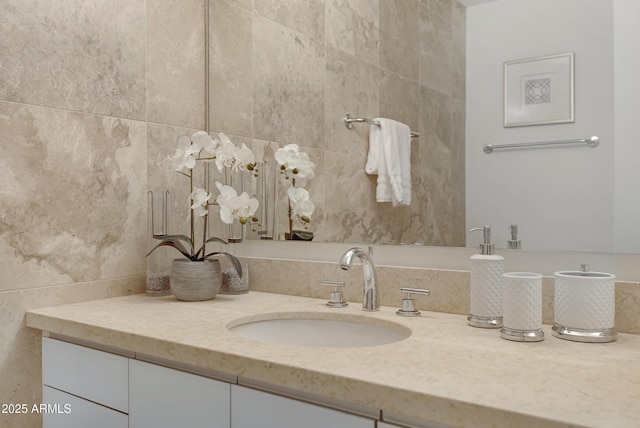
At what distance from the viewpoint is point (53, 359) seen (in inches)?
50.9

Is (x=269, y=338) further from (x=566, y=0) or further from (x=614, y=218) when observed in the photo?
(x=566, y=0)

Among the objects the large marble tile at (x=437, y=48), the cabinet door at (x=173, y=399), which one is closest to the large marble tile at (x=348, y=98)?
the large marble tile at (x=437, y=48)

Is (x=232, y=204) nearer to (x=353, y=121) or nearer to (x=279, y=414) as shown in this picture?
(x=353, y=121)

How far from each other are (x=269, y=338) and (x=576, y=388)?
0.75 meters

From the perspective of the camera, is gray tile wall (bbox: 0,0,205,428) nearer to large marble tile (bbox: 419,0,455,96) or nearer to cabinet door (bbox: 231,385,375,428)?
cabinet door (bbox: 231,385,375,428)

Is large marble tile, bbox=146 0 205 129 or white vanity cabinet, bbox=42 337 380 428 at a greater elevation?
large marble tile, bbox=146 0 205 129

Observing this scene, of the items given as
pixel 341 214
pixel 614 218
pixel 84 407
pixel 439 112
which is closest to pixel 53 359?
pixel 84 407

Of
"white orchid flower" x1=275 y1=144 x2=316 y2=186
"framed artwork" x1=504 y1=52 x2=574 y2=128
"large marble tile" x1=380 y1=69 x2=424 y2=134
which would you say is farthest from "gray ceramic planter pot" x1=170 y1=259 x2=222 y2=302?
"framed artwork" x1=504 y1=52 x2=574 y2=128

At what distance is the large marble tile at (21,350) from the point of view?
1269 millimetres

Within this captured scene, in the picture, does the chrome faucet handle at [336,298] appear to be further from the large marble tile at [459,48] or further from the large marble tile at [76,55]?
the large marble tile at [76,55]

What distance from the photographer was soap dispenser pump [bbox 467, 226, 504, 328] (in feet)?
3.66

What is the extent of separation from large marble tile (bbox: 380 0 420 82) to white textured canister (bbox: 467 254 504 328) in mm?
Result: 525

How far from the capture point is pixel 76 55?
139cm

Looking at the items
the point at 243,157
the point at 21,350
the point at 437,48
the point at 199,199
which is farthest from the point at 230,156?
the point at 21,350
